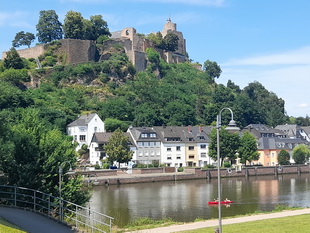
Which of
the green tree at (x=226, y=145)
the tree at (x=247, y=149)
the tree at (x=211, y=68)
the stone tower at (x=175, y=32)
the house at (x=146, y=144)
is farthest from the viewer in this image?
the tree at (x=211, y=68)

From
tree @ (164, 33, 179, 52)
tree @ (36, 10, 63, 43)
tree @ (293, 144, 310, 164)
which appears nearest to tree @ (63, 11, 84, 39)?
tree @ (36, 10, 63, 43)

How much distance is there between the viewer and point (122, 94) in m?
94.9

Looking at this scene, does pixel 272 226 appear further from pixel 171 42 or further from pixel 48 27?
pixel 171 42

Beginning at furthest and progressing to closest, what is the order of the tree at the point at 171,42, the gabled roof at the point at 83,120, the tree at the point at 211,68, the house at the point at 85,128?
the tree at the point at 211,68 → the tree at the point at 171,42 → the house at the point at 85,128 → the gabled roof at the point at 83,120

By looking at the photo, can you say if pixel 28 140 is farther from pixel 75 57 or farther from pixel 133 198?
pixel 75 57

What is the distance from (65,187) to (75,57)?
250 ft

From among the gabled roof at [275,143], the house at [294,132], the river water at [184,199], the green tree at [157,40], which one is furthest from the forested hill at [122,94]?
the river water at [184,199]

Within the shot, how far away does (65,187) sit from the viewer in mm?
24375

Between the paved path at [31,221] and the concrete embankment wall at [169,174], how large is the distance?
3560 centimetres

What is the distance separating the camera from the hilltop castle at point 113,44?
320 ft

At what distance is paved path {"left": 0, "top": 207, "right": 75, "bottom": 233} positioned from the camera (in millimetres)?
16470

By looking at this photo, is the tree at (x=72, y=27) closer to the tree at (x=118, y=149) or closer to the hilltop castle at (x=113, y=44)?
the hilltop castle at (x=113, y=44)

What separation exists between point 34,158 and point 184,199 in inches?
914

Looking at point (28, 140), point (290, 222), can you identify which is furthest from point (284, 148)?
point (28, 140)
